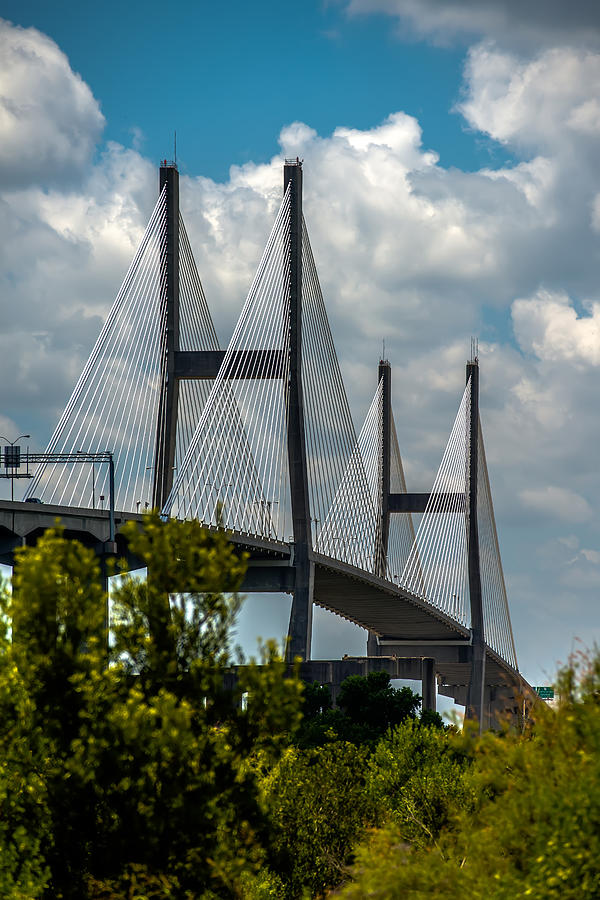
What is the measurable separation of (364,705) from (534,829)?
49.2 m

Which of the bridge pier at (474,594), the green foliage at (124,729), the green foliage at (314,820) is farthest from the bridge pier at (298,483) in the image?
the green foliage at (124,729)

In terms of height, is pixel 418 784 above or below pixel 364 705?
below

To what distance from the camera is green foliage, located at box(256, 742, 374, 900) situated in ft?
108

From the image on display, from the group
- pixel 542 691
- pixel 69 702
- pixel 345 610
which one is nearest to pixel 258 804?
Result: pixel 69 702

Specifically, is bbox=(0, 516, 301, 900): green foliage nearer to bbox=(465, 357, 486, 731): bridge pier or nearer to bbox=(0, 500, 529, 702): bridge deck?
bbox=(0, 500, 529, 702): bridge deck

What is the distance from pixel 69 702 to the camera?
2247 centimetres

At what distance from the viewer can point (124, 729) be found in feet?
69.7

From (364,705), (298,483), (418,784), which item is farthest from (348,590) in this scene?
(418,784)

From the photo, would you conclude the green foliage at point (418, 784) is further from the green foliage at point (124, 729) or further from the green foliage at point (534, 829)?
the green foliage at point (534, 829)

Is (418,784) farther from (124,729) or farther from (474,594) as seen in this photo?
(474,594)

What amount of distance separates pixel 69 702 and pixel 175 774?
6.79 ft

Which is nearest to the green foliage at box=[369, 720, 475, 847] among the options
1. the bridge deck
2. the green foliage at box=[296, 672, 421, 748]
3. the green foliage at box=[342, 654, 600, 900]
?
the bridge deck

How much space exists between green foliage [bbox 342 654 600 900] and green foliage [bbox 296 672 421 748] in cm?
4266

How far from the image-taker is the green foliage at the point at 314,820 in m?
32.8
